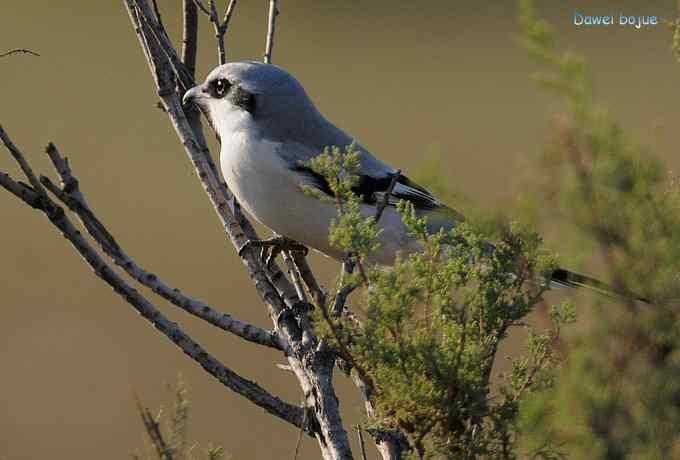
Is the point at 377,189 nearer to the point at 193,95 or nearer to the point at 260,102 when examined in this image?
the point at 260,102

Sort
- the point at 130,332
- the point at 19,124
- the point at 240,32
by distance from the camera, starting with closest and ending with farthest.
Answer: the point at 130,332 → the point at 19,124 → the point at 240,32

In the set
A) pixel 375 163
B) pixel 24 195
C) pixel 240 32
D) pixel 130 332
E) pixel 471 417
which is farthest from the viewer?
pixel 240 32

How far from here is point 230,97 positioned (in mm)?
2811

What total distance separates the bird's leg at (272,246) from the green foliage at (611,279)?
96 cm

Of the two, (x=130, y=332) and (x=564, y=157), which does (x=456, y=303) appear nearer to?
(x=564, y=157)

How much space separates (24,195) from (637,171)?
108 cm

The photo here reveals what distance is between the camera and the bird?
256 centimetres

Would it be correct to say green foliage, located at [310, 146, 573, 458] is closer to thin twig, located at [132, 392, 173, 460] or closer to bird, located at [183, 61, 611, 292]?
thin twig, located at [132, 392, 173, 460]

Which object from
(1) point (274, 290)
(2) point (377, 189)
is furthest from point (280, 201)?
(1) point (274, 290)

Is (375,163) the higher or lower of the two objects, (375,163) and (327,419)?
the higher

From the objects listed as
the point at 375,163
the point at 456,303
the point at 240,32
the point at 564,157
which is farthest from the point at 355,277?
the point at 240,32

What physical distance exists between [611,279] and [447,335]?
37 cm

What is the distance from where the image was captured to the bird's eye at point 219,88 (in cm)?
278

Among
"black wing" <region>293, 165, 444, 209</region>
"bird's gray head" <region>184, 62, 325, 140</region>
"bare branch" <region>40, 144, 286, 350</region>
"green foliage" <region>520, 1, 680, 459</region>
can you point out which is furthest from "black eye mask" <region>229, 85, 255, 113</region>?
"green foliage" <region>520, 1, 680, 459</region>
